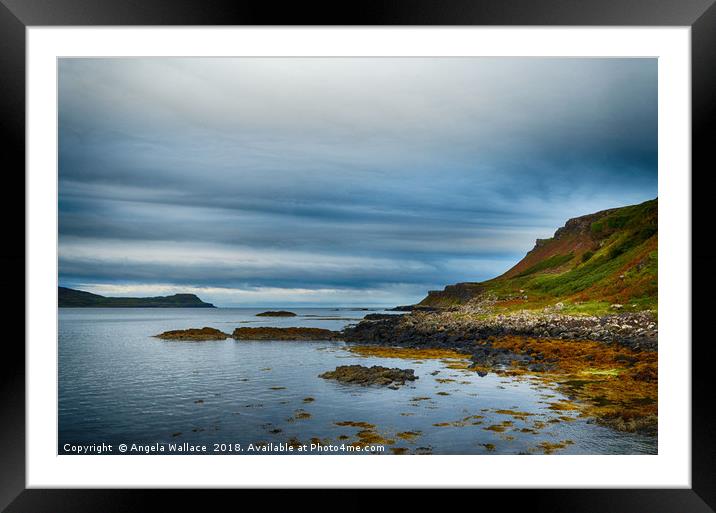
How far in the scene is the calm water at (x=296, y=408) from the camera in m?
5.89

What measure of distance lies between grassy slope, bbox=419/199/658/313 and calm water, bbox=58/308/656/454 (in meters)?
7.99

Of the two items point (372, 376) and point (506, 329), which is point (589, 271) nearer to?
point (506, 329)

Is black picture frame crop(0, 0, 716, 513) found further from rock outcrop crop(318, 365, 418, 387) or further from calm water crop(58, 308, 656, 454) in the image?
rock outcrop crop(318, 365, 418, 387)

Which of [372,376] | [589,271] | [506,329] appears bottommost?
[372,376]

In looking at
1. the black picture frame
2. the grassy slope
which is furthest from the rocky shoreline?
the black picture frame

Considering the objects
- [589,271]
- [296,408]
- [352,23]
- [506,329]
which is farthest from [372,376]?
[589,271]

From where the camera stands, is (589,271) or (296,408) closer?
(296,408)

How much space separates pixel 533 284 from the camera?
25.4 m

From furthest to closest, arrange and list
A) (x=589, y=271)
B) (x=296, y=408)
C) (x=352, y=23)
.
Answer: (x=589, y=271), (x=296, y=408), (x=352, y=23)

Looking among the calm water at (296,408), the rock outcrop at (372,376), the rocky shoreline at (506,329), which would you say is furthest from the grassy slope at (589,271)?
the calm water at (296,408)

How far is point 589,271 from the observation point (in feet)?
77.4

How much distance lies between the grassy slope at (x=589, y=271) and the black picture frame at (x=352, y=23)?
1155 centimetres

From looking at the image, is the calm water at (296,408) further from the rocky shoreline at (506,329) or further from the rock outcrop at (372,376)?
the rocky shoreline at (506,329)

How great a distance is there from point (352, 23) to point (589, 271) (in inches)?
963
